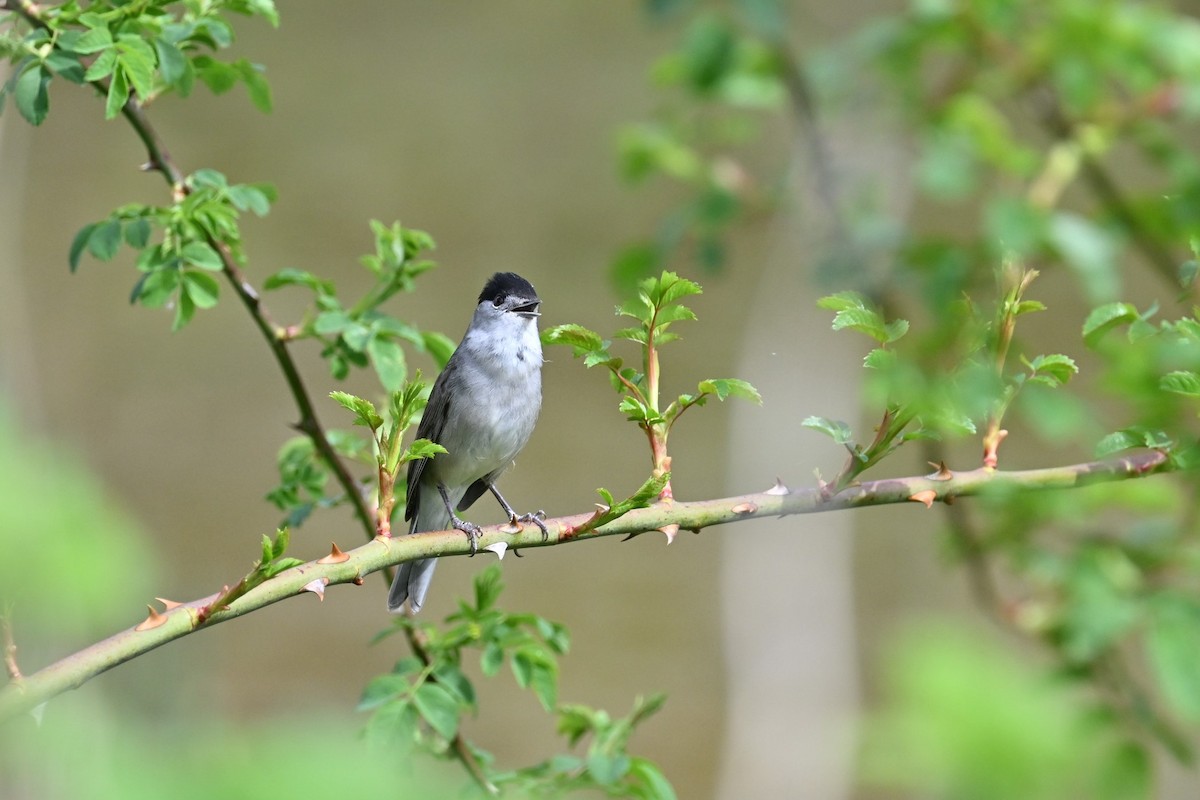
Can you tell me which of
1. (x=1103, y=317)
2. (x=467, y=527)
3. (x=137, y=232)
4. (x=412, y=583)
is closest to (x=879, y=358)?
(x=1103, y=317)

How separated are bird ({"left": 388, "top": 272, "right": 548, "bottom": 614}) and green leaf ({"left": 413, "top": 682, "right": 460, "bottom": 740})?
1281mm

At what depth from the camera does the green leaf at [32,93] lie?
143cm

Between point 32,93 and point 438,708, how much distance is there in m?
0.88

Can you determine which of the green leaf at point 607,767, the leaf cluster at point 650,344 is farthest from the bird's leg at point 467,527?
the green leaf at point 607,767

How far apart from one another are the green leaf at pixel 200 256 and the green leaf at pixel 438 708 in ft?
2.03

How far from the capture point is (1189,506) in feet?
5.37

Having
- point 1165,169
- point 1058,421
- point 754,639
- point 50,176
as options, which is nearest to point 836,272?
point 1058,421

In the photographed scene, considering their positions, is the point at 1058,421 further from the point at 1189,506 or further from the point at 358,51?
the point at 358,51

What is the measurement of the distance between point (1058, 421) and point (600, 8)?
529 cm

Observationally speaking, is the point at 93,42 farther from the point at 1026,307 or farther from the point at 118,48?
the point at 1026,307

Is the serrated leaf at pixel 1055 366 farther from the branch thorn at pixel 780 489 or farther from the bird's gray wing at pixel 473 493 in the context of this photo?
the bird's gray wing at pixel 473 493

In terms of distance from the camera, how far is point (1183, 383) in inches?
45.5

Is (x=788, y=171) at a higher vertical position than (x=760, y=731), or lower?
higher

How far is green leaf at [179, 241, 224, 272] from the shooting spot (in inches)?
64.2
